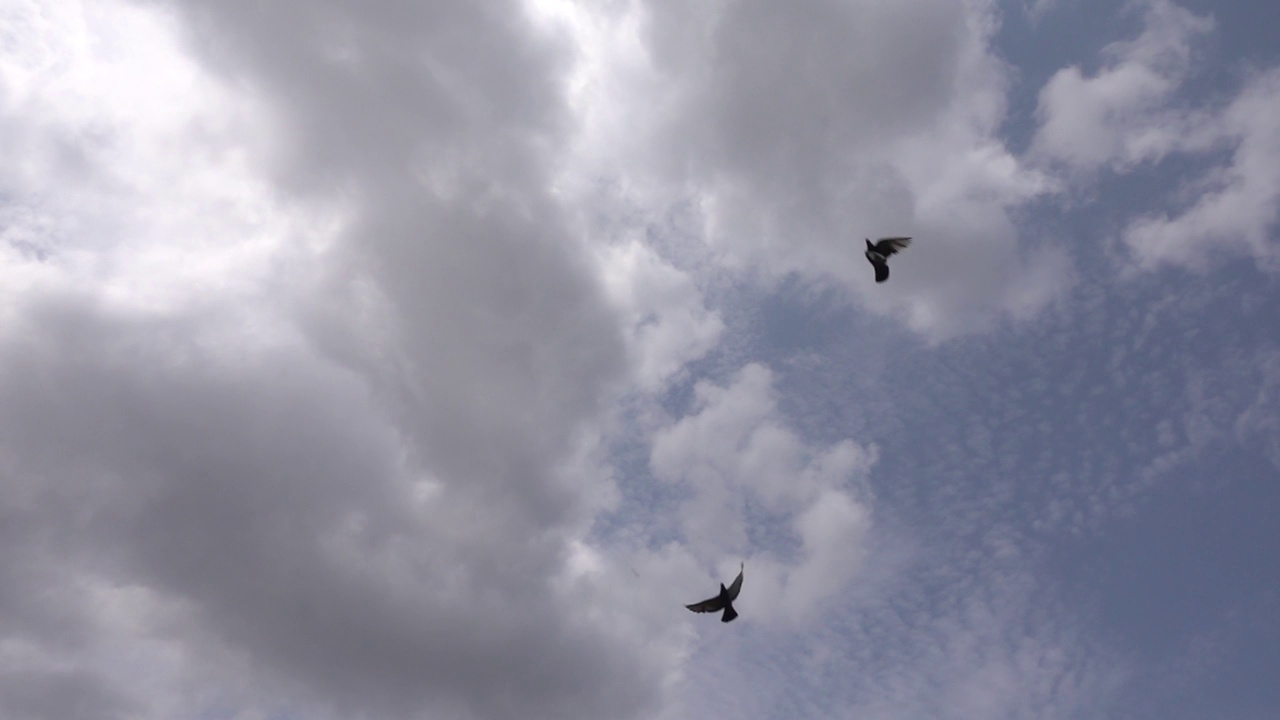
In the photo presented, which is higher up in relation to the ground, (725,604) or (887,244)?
(887,244)

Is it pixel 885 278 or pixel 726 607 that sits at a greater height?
pixel 885 278

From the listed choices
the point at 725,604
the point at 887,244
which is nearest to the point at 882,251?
the point at 887,244

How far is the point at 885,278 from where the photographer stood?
158 ft

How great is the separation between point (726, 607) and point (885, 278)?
2231cm

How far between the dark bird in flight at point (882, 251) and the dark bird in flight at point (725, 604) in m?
20.5

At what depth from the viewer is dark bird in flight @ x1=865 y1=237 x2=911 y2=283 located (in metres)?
48.2

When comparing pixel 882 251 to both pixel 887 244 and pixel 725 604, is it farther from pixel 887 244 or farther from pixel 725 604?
pixel 725 604

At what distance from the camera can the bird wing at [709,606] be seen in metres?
48.7

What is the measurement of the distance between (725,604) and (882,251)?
77.3 feet

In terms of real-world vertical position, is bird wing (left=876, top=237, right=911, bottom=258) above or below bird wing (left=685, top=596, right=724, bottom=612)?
above

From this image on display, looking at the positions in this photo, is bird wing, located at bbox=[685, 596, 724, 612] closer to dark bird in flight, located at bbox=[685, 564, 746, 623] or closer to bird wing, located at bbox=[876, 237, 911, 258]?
dark bird in flight, located at bbox=[685, 564, 746, 623]

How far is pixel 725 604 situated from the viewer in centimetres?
4884

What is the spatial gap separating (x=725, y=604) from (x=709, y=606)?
99 cm

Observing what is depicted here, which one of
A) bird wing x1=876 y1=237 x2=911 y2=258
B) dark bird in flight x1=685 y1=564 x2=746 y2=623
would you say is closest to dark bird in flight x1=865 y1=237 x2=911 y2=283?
bird wing x1=876 y1=237 x2=911 y2=258
